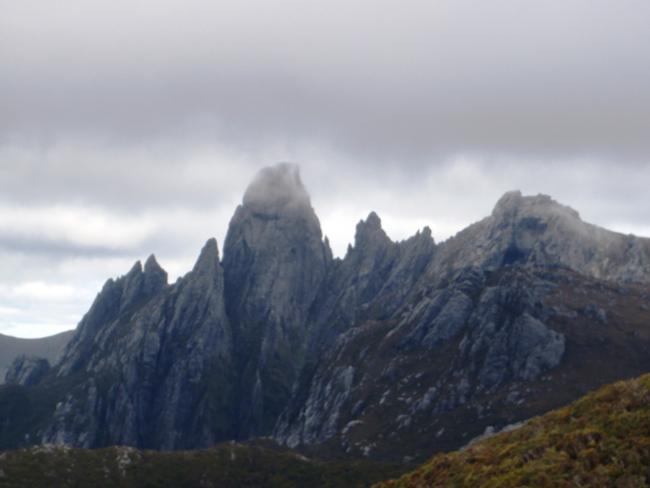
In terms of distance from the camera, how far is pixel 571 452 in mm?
52188

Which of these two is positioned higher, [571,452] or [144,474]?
[571,452]

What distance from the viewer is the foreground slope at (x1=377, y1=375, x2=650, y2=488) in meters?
47.4

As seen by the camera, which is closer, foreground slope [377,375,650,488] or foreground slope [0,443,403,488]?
foreground slope [377,375,650,488]

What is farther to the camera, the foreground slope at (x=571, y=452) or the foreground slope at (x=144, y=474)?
the foreground slope at (x=144, y=474)

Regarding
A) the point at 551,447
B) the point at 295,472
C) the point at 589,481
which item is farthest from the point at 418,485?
the point at 295,472

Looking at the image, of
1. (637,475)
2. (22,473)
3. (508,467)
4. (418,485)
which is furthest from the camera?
(22,473)

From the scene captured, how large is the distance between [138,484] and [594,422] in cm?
15742

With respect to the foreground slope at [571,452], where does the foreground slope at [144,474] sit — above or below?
below

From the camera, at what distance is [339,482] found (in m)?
184

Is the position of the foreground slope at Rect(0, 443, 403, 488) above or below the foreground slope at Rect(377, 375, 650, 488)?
below

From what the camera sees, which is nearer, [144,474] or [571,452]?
[571,452]

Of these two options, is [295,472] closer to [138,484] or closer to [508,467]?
[138,484]

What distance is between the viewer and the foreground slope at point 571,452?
47.4 metres

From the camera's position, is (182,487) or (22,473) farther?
(182,487)
